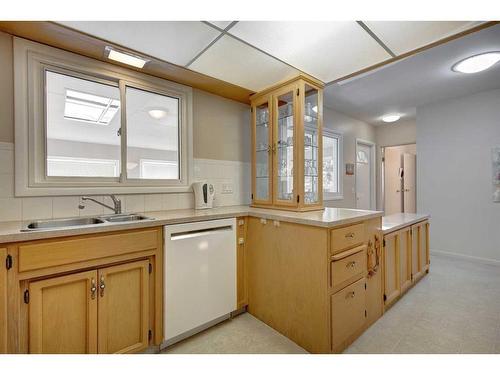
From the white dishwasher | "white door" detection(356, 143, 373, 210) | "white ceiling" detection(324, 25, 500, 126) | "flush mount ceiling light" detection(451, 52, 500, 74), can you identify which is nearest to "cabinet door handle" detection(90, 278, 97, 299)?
the white dishwasher

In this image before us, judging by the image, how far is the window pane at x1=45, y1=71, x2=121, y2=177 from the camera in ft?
5.95

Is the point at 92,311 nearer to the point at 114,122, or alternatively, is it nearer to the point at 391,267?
the point at 114,122

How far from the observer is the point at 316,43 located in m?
1.70

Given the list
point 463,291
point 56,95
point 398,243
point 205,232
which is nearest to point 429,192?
point 463,291

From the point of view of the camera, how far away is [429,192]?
388 cm

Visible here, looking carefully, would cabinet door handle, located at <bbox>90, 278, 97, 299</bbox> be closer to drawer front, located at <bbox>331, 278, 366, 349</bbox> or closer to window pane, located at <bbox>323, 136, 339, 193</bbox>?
drawer front, located at <bbox>331, 278, 366, 349</bbox>

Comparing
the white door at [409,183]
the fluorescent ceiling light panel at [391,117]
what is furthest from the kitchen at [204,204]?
the white door at [409,183]

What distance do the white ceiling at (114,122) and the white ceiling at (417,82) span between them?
6.73 feet

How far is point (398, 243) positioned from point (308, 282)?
4.01 ft

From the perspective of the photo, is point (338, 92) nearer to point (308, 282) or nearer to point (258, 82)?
point (258, 82)

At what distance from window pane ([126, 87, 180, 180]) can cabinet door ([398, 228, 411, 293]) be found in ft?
7.64

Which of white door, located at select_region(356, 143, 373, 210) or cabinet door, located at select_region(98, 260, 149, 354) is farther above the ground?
white door, located at select_region(356, 143, 373, 210)

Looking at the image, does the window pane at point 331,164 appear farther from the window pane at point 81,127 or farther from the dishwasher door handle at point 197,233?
the window pane at point 81,127
